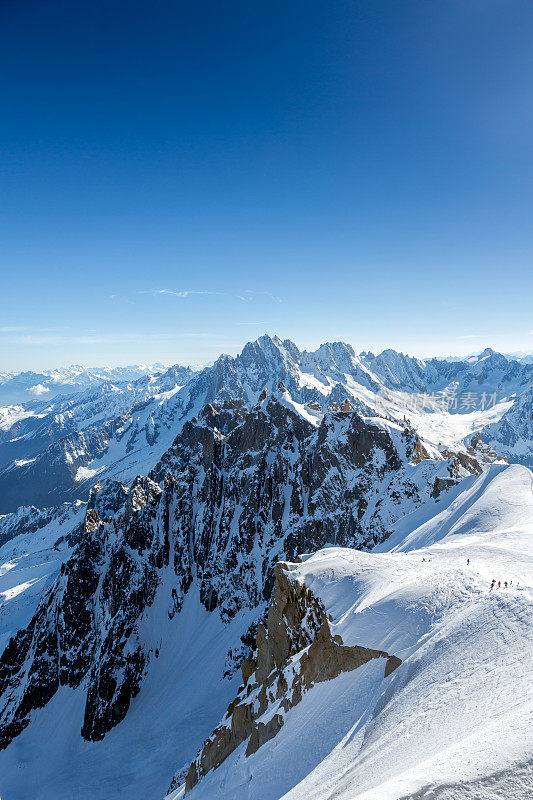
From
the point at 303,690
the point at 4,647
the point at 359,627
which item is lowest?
the point at 4,647

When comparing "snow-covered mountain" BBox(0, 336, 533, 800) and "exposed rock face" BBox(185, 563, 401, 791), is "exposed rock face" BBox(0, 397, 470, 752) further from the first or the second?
"exposed rock face" BBox(185, 563, 401, 791)

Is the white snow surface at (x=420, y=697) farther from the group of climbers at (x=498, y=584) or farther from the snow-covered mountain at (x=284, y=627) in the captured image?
the group of climbers at (x=498, y=584)

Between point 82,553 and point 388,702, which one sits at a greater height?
point 388,702

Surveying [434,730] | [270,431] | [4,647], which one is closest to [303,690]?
[434,730]

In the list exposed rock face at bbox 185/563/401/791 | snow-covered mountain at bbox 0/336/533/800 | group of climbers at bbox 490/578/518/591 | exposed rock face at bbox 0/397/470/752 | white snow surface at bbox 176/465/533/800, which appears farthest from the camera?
exposed rock face at bbox 0/397/470/752

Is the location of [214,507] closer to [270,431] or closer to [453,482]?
[270,431]

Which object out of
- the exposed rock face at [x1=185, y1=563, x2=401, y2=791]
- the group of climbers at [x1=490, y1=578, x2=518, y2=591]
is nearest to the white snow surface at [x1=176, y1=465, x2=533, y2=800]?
the group of climbers at [x1=490, y1=578, x2=518, y2=591]
